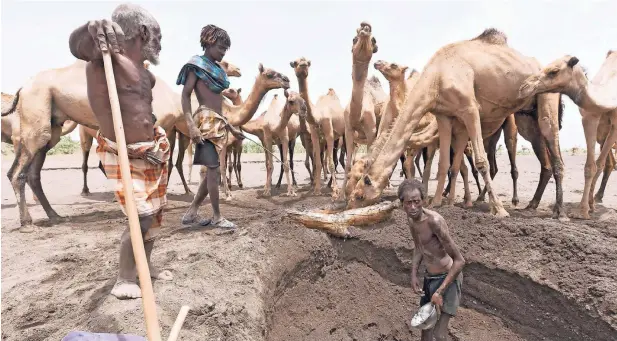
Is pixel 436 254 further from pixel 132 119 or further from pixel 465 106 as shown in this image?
pixel 465 106

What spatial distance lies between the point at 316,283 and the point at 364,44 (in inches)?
157

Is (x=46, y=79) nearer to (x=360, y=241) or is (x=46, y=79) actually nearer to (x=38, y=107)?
(x=38, y=107)

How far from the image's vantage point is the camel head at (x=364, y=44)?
6.21m

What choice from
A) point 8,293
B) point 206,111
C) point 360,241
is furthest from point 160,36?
point 360,241

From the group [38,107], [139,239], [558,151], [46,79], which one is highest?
[46,79]

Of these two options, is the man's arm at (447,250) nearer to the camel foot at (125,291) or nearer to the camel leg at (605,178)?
the camel foot at (125,291)

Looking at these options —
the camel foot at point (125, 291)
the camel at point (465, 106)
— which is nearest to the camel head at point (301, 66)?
the camel at point (465, 106)

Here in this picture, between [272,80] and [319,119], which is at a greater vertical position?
[272,80]

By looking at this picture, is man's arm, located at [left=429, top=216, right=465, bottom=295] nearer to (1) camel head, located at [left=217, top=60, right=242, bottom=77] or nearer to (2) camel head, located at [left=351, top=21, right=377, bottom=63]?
(2) camel head, located at [left=351, top=21, right=377, bottom=63]

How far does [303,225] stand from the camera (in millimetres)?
4766

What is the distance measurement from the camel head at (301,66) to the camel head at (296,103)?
46 cm

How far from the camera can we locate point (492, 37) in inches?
254

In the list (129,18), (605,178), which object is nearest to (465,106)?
(605,178)

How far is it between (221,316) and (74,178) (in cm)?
1377
